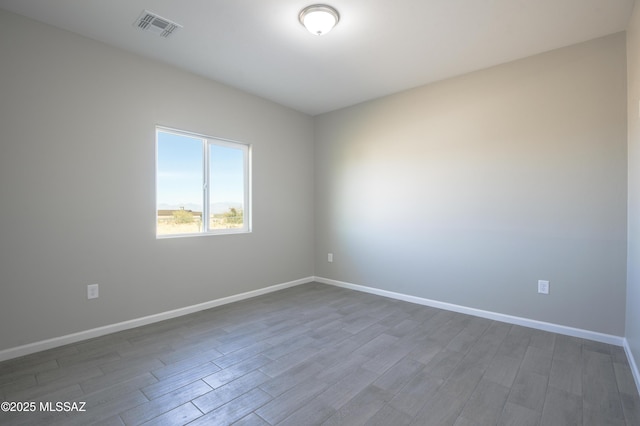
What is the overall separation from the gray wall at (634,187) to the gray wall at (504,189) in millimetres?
164

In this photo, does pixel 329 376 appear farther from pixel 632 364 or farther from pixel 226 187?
pixel 226 187

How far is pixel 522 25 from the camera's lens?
7.80 ft

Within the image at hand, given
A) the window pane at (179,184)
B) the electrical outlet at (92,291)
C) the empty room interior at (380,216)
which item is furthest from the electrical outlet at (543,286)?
the electrical outlet at (92,291)

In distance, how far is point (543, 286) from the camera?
2795 mm

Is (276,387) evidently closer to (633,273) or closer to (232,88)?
(633,273)

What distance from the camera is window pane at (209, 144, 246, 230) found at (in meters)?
3.56

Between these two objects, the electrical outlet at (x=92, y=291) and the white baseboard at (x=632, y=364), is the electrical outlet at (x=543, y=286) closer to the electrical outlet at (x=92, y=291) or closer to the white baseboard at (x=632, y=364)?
the white baseboard at (x=632, y=364)

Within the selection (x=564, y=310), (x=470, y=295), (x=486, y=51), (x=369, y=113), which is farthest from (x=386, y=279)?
(x=486, y=51)

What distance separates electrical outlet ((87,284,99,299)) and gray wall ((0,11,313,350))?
0.04 meters

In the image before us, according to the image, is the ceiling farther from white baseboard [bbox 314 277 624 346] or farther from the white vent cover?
white baseboard [bbox 314 277 624 346]

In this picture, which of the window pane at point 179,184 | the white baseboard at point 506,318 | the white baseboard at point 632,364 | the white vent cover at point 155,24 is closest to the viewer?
the white baseboard at point 632,364

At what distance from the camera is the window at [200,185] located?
3.14 meters

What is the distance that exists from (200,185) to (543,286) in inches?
145

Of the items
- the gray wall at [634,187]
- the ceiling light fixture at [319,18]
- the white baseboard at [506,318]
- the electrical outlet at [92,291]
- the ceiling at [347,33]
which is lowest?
the white baseboard at [506,318]
